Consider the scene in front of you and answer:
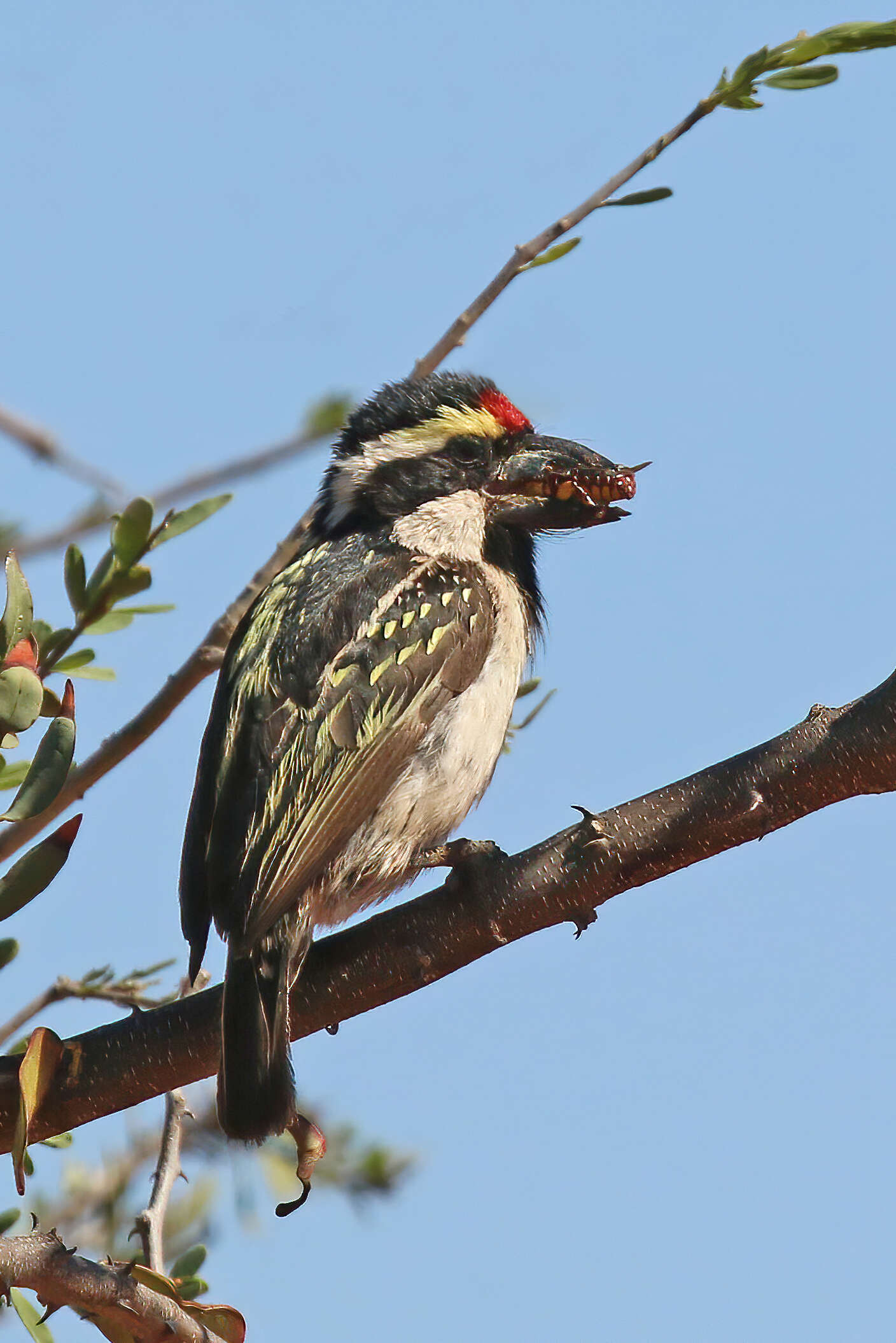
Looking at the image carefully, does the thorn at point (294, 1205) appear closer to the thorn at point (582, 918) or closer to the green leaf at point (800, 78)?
the thorn at point (582, 918)

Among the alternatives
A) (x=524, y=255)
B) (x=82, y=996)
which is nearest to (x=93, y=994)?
(x=82, y=996)

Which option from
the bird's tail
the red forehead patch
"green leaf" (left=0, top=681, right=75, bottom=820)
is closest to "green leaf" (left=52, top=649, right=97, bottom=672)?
"green leaf" (left=0, top=681, right=75, bottom=820)

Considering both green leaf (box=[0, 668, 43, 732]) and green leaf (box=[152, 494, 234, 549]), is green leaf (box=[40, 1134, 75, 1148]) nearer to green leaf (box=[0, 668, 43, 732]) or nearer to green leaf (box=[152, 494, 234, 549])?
green leaf (box=[0, 668, 43, 732])

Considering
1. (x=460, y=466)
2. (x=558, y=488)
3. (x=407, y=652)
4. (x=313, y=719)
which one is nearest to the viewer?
(x=313, y=719)

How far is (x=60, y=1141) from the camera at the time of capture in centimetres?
287

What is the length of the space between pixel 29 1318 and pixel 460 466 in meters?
2.42

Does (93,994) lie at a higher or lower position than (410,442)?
lower

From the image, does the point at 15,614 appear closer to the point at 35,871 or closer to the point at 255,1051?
the point at 35,871

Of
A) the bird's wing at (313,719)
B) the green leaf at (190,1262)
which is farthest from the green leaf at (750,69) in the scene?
the green leaf at (190,1262)

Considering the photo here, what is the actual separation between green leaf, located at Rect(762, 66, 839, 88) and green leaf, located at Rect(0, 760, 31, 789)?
73.3 inches

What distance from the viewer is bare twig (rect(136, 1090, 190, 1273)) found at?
2.59 metres

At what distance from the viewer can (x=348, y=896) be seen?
134 inches

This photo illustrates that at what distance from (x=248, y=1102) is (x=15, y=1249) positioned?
551mm

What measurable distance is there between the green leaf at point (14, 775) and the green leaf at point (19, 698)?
244 mm
